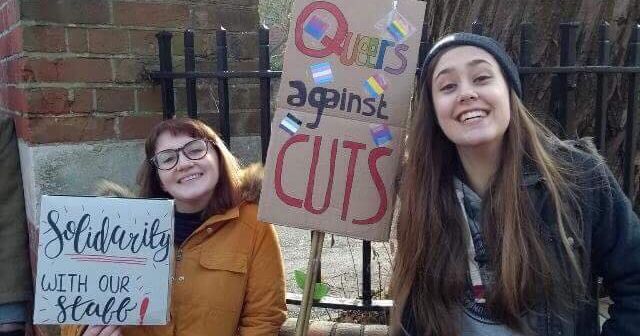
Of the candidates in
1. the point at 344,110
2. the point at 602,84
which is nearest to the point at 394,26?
the point at 344,110

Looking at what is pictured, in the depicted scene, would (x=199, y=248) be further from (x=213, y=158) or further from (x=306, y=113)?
(x=306, y=113)

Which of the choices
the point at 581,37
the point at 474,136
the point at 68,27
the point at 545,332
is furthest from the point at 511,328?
the point at 68,27

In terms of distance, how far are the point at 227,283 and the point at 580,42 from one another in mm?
1779

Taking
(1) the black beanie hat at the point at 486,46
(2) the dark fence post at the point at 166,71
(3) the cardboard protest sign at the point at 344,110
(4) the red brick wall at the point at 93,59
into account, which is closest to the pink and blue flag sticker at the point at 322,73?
(3) the cardboard protest sign at the point at 344,110

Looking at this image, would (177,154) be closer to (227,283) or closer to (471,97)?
(227,283)

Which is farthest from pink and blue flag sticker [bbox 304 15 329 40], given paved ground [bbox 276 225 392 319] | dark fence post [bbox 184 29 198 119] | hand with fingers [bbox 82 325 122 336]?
paved ground [bbox 276 225 392 319]

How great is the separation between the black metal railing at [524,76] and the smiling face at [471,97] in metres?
0.44

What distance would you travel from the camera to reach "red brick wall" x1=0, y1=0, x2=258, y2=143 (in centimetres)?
239

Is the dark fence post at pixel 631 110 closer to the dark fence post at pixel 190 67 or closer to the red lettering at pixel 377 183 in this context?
the red lettering at pixel 377 183

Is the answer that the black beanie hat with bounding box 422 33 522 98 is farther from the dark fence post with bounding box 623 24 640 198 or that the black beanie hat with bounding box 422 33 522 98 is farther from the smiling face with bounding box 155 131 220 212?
the smiling face with bounding box 155 131 220 212

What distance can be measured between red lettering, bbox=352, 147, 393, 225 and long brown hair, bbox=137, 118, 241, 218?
1.58 feet

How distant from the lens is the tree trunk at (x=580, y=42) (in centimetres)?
256

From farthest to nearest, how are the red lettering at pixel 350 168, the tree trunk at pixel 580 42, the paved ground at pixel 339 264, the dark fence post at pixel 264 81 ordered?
the paved ground at pixel 339 264 < the tree trunk at pixel 580 42 < the dark fence post at pixel 264 81 < the red lettering at pixel 350 168

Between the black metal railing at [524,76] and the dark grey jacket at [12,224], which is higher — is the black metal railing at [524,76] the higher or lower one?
the higher one
